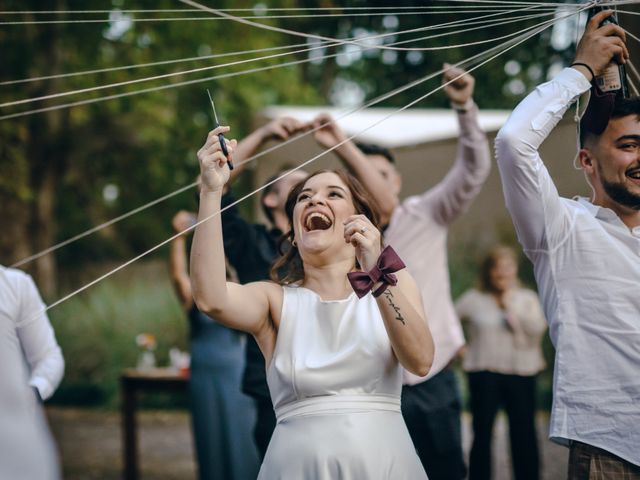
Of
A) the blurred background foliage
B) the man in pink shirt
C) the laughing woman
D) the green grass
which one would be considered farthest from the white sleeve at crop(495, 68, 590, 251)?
the green grass

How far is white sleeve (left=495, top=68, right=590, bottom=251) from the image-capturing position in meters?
2.65

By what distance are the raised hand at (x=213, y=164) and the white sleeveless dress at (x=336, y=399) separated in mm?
489

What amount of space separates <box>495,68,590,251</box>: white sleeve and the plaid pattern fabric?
65cm

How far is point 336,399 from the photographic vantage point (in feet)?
8.74

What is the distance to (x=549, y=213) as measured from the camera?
271cm

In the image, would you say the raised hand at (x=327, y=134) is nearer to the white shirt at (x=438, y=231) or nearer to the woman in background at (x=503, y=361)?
the white shirt at (x=438, y=231)

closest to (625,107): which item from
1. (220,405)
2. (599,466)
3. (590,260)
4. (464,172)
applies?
(590,260)

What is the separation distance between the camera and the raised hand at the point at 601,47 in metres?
2.70

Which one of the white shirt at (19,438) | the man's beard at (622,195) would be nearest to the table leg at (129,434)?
the man's beard at (622,195)

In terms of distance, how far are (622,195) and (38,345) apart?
99.4 inches

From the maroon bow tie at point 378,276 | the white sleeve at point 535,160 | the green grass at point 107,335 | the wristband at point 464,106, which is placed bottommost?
the green grass at point 107,335

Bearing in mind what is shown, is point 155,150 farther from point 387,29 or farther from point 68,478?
point 387,29

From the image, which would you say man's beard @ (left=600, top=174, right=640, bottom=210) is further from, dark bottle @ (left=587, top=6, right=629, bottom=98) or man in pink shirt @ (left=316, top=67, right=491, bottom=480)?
man in pink shirt @ (left=316, top=67, right=491, bottom=480)

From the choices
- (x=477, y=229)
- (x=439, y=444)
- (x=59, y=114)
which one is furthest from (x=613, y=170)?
(x=59, y=114)
